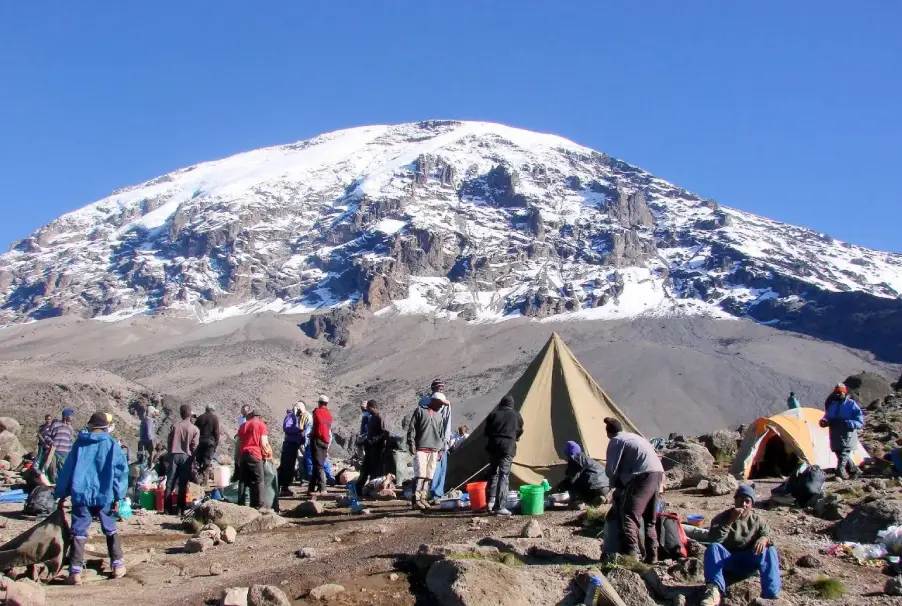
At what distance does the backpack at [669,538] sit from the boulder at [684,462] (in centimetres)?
563

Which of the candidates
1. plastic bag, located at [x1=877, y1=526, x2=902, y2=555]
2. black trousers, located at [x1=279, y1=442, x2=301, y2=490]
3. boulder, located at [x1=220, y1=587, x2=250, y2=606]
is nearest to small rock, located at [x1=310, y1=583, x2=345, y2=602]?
boulder, located at [x1=220, y1=587, x2=250, y2=606]

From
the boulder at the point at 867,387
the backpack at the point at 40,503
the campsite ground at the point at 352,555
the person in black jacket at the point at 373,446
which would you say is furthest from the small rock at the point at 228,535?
the boulder at the point at 867,387

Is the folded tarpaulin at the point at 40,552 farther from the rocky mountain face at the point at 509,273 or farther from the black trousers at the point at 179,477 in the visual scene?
the rocky mountain face at the point at 509,273

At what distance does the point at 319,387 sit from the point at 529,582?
108m

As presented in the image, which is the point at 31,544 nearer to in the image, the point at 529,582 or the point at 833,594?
the point at 529,582

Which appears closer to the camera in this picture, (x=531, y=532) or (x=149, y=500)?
(x=531, y=532)

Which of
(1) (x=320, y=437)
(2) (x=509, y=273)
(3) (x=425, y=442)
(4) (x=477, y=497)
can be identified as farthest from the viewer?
(2) (x=509, y=273)

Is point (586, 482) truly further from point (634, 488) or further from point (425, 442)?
point (634, 488)

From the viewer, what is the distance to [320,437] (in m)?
12.3

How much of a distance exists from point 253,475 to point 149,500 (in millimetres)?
2147

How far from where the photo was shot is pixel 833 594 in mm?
6281

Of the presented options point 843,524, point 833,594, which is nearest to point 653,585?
point 833,594

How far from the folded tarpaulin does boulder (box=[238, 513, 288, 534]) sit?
2.66 metres

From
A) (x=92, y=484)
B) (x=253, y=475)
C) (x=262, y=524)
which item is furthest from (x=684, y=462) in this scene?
(x=92, y=484)
